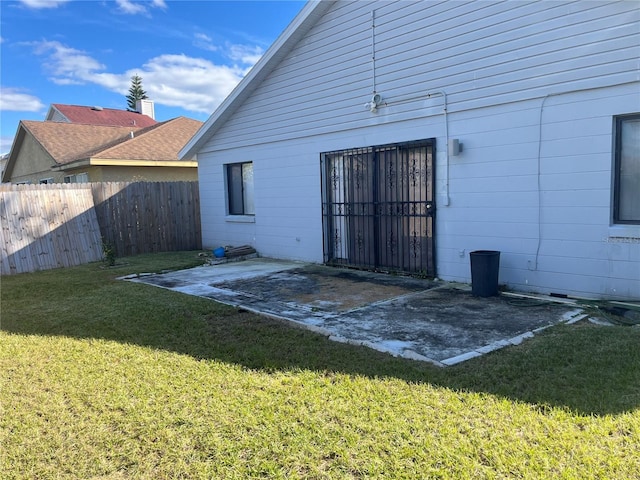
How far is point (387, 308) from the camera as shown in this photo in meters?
5.95

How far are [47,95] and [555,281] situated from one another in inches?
1232

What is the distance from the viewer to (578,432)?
108 inches

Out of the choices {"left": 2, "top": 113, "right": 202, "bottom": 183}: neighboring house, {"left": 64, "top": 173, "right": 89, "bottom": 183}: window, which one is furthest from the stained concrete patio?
{"left": 64, "top": 173, "right": 89, "bottom": 183}: window

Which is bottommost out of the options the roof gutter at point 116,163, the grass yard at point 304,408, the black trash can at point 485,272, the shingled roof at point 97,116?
the grass yard at point 304,408

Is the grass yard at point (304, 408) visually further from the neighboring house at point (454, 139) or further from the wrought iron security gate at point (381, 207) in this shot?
the wrought iron security gate at point (381, 207)

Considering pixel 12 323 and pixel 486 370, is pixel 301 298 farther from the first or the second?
pixel 12 323

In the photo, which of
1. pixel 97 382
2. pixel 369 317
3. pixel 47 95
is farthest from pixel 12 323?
pixel 47 95

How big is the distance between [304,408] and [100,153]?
1487cm

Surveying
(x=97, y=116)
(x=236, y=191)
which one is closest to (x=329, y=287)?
(x=236, y=191)

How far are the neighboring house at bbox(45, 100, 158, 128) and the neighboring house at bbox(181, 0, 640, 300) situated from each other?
19542mm

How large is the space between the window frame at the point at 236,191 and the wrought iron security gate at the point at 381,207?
306 centimetres

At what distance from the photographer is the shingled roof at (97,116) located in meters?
27.6

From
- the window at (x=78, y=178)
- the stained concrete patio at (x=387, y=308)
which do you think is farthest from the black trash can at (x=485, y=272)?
the window at (x=78, y=178)

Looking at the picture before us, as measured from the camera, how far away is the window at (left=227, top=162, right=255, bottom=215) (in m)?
11.8
